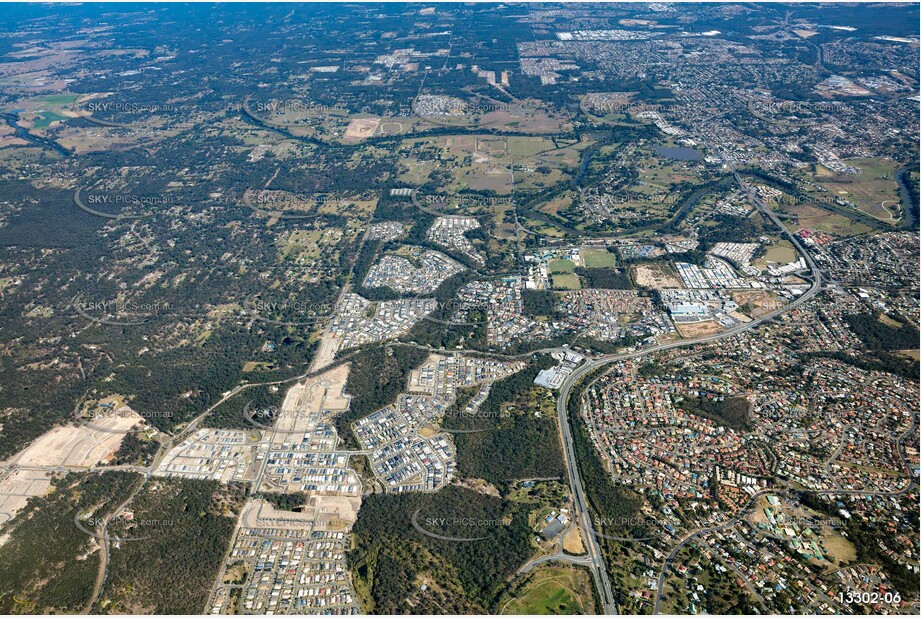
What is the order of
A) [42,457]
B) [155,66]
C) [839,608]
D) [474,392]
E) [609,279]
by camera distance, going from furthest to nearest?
[155,66] → [609,279] → [474,392] → [42,457] → [839,608]

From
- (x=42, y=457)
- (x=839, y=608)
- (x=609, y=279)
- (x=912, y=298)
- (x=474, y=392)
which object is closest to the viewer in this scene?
(x=839, y=608)

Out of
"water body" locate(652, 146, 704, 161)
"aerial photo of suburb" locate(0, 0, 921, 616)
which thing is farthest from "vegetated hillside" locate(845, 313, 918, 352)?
"water body" locate(652, 146, 704, 161)

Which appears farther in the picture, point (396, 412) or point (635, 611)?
point (396, 412)

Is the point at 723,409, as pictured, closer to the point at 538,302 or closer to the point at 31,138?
the point at 538,302

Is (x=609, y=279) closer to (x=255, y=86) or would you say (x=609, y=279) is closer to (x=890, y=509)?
(x=890, y=509)

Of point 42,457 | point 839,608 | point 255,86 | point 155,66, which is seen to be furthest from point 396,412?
point 155,66

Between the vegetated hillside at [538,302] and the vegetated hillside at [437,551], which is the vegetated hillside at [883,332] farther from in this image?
the vegetated hillside at [437,551]

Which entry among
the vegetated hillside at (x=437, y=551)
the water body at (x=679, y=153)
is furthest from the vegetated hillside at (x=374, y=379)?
the water body at (x=679, y=153)
